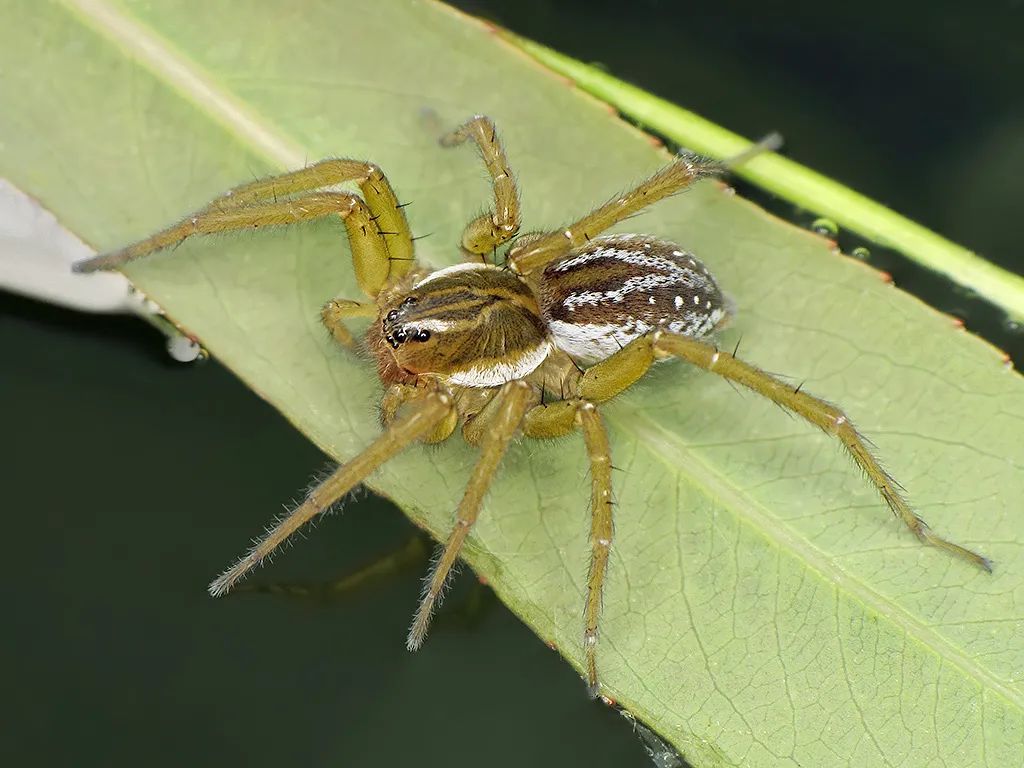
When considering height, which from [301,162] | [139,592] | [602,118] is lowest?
[139,592]

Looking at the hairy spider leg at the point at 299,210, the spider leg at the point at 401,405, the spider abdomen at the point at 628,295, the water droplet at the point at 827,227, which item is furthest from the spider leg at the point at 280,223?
the water droplet at the point at 827,227

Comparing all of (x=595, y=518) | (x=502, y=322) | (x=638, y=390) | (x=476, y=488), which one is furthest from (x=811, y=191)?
(x=476, y=488)

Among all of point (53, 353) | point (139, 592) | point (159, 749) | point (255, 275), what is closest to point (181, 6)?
point (255, 275)

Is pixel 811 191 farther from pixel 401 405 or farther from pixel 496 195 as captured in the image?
pixel 401 405

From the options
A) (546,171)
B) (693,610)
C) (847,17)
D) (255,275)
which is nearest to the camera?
(693,610)

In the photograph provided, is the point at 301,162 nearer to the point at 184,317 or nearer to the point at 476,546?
the point at 184,317
